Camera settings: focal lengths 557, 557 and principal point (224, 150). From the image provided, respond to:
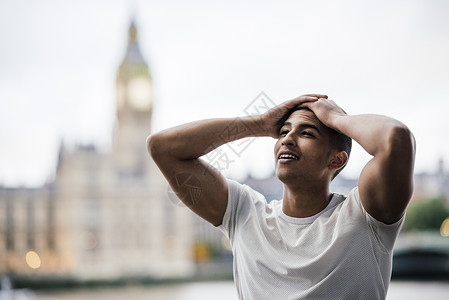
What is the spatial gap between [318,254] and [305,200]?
4.4 inches

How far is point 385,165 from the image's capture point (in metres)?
0.77

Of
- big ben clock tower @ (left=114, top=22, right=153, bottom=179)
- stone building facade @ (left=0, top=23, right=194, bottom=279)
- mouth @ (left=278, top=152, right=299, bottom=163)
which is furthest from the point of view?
big ben clock tower @ (left=114, top=22, right=153, bottom=179)

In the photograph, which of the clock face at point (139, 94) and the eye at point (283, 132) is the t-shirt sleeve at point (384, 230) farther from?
the clock face at point (139, 94)

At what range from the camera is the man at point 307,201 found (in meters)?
0.80

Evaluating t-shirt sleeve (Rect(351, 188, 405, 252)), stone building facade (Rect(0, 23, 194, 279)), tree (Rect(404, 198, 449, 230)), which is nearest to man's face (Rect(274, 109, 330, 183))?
t-shirt sleeve (Rect(351, 188, 405, 252))

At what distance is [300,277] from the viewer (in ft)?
2.70

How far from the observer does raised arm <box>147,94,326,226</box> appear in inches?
37.3

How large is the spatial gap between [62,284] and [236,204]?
1643 cm

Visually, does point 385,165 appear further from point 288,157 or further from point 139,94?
point 139,94

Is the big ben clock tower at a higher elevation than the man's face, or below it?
below

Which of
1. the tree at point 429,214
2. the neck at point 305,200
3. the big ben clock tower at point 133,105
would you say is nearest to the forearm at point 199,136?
the neck at point 305,200

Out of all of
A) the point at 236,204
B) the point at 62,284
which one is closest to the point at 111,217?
the point at 62,284

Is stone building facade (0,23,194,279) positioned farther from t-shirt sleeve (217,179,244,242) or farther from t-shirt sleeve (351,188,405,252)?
t-shirt sleeve (351,188,405,252)

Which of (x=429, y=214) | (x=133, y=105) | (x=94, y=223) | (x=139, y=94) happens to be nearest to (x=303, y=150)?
(x=429, y=214)
